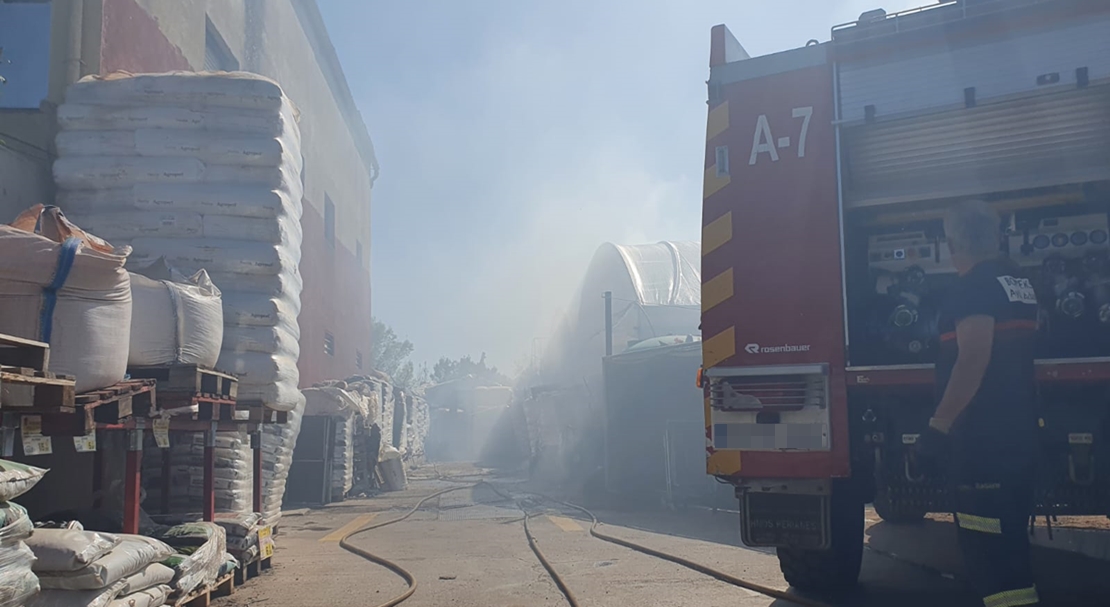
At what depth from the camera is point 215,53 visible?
47.7 ft

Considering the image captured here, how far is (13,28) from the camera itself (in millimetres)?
9336

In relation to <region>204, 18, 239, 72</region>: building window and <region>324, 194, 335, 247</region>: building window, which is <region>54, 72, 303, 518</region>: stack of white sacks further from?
<region>324, 194, 335, 247</region>: building window

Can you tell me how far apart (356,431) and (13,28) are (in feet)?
33.1

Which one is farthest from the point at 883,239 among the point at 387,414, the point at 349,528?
the point at 387,414

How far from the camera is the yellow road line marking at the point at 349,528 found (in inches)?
409

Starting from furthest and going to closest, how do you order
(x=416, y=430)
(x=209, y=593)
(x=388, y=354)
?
(x=388, y=354) → (x=416, y=430) → (x=209, y=593)

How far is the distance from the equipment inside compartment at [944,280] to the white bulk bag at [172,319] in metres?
4.34

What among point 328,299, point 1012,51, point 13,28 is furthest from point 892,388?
point 328,299

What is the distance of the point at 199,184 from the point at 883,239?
5628 mm

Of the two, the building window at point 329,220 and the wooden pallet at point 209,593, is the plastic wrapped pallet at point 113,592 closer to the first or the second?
the wooden pallet at point 209,593

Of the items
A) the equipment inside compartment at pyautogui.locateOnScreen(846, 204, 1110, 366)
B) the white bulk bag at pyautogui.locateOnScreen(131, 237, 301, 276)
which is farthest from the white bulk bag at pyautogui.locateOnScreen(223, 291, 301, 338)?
the equipment inside compartment at pyautogui.locateOnScreen(846, 204, 1110, 366)

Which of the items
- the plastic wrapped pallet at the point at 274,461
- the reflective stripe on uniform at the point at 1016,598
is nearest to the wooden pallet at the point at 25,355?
the reflective stripe on uniform at the point at 1016,598

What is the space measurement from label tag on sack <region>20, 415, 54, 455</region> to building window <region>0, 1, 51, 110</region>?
19.4ft

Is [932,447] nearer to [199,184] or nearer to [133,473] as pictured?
[133,473]
